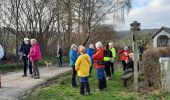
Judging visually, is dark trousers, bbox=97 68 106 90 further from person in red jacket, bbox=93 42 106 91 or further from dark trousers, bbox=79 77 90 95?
dark trousers, bbox=79 77 90 95

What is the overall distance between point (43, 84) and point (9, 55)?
14.4 metres

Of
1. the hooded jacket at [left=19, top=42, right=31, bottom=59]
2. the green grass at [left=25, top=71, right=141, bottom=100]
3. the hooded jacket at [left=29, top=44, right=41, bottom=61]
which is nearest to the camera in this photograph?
the green grass at [left=25, top=71, right=141, bottom=100]

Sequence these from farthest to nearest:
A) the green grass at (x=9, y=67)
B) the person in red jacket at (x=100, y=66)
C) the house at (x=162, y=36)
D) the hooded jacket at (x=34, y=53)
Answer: the house at (x=162, y=36) < the green grass at (x=9, y=67) < the hooded jacket at (x=34, y=53) < the person in red jacket at (x=100, y=66)

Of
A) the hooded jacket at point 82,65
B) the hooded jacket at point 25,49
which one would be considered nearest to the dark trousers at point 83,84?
the hooded jacket at point 82,65

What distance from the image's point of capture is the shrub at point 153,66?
51.5 feet

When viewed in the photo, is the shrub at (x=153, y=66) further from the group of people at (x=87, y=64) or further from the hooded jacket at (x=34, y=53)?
the hooded jacket at (x=34, y=53)

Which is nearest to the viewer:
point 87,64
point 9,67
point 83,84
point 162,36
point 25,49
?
point 83,84

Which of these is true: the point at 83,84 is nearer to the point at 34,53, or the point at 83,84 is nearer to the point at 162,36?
the point at 34,53

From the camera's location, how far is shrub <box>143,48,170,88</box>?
1570cm

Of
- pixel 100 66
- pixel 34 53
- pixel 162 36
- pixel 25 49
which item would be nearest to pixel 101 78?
pixel 100 66

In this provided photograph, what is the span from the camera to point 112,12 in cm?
4666

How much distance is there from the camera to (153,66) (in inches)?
632

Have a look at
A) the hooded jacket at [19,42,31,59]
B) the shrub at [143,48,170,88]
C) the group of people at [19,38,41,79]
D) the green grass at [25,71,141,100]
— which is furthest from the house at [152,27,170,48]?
the green grass at [25,71,141,100]

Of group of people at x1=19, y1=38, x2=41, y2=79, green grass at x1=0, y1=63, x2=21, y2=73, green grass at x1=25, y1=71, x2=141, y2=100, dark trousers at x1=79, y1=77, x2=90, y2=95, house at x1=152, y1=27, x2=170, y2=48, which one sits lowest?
green grass at x1=25, y1=71, x2=141, y2=100
